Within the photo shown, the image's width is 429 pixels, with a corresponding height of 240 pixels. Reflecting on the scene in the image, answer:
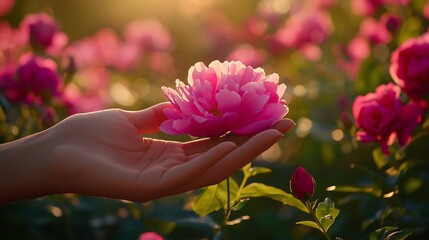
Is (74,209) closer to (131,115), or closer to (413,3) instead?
(131,115)

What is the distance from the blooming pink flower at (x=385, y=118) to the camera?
4.75 feet

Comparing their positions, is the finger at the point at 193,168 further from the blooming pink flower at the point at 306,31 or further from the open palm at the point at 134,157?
the blooming pink flower at the point at 306,31

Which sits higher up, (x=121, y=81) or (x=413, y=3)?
(x=413, y=3)

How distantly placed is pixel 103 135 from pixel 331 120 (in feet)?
3.97

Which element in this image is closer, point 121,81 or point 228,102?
point 228,102

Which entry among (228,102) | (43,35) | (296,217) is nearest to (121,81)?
(43,35)

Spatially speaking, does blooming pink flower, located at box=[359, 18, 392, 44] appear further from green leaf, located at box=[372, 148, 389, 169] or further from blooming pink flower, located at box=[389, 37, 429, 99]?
green leaf, located at box=[372, 148, 389, 169]

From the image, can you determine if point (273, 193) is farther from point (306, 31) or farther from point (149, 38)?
point (149, 38)

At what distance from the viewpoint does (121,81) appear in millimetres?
3408

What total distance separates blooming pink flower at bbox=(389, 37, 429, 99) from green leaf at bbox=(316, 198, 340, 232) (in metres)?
0.49

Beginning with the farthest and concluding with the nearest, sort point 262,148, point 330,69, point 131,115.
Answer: point 330,69
point 131,115
point 262,148

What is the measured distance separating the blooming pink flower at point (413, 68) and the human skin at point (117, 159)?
493 mm

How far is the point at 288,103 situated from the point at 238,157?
117 cm

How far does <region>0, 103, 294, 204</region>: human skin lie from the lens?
116 centimetres
